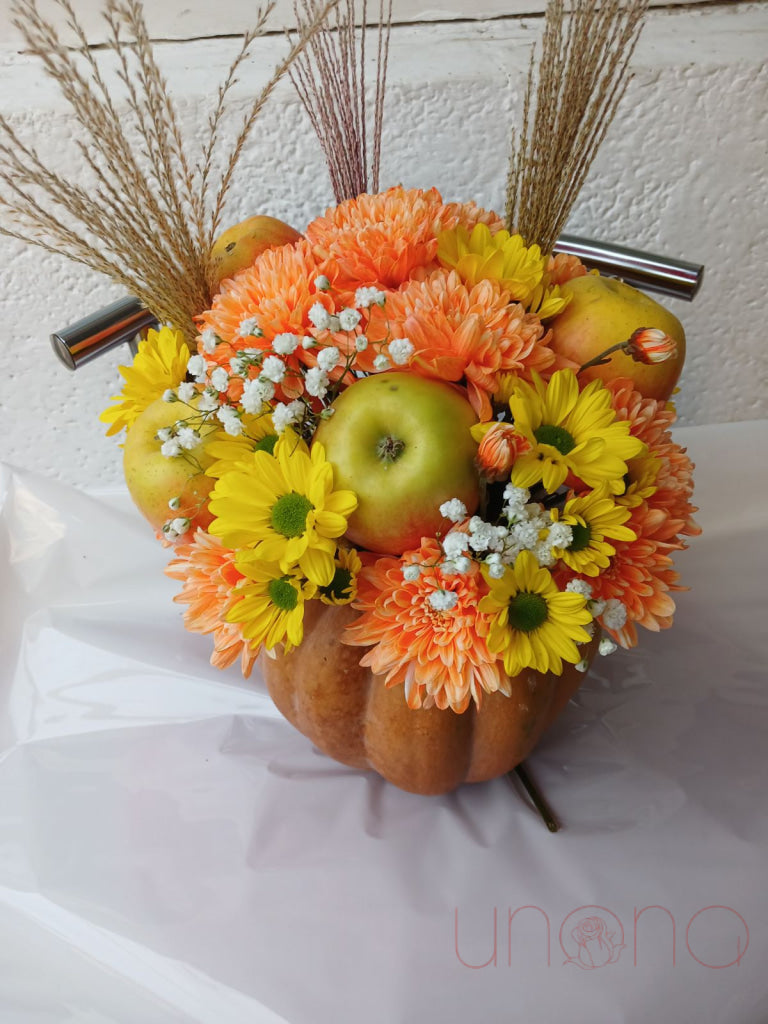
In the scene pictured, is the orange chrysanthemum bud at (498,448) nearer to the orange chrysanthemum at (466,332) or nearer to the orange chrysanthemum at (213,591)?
the orange chrysanthemum at (466,332)

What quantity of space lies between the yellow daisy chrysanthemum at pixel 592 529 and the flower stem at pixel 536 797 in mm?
234

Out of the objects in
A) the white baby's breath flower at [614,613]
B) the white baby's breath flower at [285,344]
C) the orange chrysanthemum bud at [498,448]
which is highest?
the white baby's breath flower at [285,344]

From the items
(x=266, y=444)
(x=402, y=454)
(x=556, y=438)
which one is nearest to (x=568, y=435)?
(x=556, y=438)

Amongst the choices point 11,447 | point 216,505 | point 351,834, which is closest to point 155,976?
point 351,834

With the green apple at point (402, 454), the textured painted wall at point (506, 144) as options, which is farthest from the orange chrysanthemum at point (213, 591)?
the textured painted wall at point (506, 144)

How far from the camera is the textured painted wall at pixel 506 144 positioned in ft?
2.97

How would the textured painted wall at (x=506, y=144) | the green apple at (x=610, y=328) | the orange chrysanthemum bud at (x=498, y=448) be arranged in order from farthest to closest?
the textured painted wall at (x=506, y=144)
the green apple at (x=610, y=328)
the orange chrysanthemum bud at (x=498, y=448)

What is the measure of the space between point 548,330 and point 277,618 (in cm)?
29

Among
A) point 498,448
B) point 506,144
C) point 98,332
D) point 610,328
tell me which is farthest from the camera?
point 506,144

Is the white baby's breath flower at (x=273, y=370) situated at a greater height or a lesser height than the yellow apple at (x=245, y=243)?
lesser

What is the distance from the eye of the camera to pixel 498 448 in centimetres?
47

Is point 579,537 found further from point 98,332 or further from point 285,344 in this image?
point 98,332

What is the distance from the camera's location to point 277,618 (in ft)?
1.71

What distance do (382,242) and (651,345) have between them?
20 centimetres
